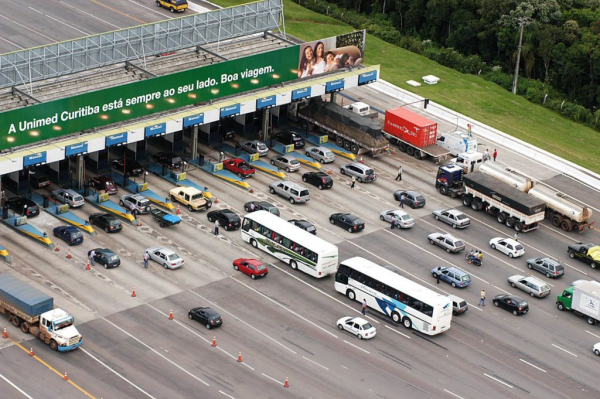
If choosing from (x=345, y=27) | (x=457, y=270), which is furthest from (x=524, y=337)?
(x=345, y=27)

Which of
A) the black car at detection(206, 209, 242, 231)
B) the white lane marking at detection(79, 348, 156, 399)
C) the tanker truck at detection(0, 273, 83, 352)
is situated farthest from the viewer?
the black car at detection(206, 209, 242, 231)

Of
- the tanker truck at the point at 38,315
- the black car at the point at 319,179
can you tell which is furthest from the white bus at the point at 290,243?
the tanker truck at the point at 38,315

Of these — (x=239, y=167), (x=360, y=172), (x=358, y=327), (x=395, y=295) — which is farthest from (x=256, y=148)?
(x=358, y=327)

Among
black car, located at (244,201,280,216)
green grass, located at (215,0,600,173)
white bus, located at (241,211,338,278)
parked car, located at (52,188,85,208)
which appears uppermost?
white bus, located at (241,211,338,278)

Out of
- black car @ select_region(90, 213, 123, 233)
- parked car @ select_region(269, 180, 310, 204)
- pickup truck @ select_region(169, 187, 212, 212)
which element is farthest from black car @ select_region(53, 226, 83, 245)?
parked car @ select_region(269, 180, 310, 204)

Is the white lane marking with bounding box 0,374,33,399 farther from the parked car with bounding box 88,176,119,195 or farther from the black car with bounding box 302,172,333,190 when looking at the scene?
the black car with bounding box 302,172,333,190

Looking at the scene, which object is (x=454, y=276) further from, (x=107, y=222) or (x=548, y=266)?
(x=107, y=222)

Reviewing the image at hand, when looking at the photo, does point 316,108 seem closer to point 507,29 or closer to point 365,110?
point 365,110
